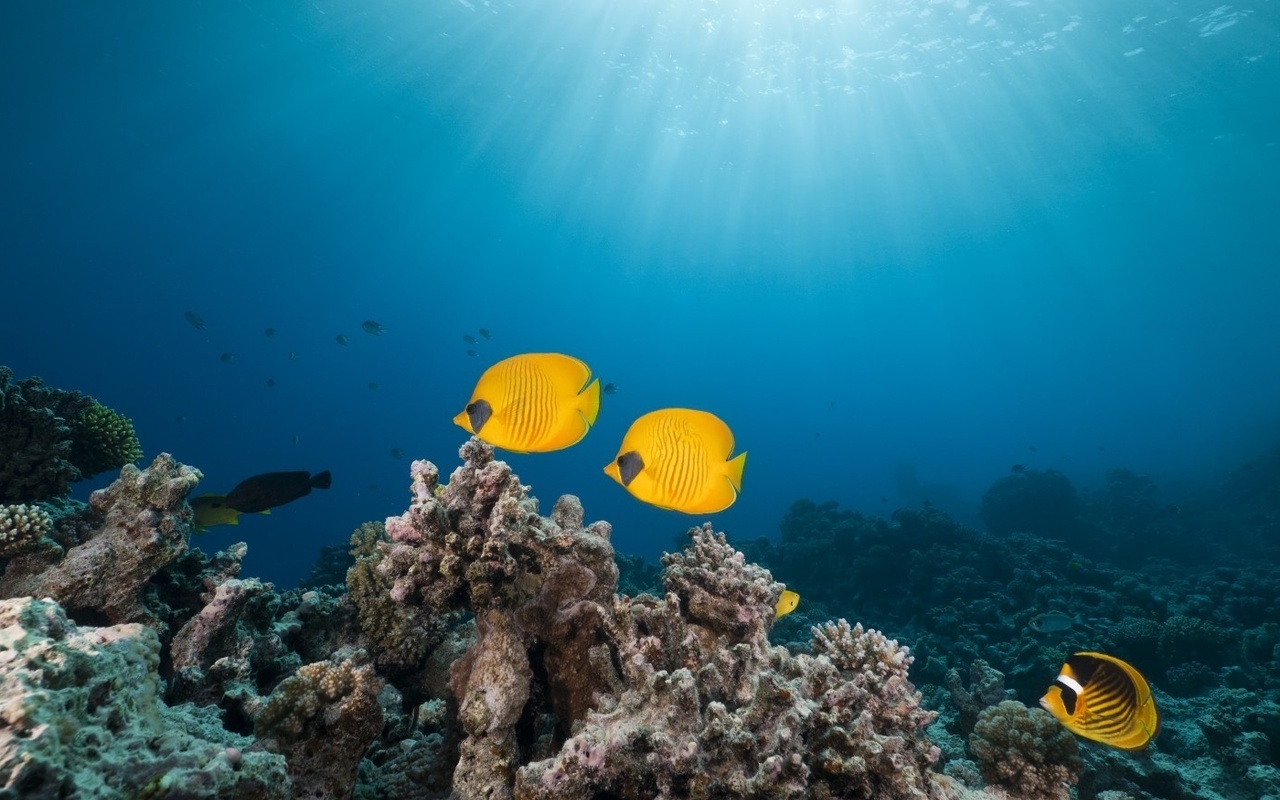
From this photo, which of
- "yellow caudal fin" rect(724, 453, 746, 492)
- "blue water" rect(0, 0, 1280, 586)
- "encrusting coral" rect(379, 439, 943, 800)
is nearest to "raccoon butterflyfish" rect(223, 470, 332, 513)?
"encrusting coral" rect(379, 439, 943, 800)

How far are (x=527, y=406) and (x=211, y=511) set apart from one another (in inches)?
166

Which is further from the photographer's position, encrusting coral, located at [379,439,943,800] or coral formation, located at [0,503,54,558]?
coral formation, located at [0,503,54,558]

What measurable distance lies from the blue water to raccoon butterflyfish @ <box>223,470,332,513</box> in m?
23.4

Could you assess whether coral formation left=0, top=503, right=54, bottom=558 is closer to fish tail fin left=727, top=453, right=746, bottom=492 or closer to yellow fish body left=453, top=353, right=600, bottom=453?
yellow fish body left=453, top=353, right=600, bottom=453

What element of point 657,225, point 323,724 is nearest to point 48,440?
point 323,724

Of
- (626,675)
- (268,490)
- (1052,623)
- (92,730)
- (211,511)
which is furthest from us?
(1052,623)

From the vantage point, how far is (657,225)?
3155 inches

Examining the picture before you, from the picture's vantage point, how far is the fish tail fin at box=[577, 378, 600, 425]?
7.16 ft

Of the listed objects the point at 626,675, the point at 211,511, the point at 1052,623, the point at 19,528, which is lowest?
the point at 626,675

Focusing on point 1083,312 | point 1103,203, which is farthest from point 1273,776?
point 1083,312

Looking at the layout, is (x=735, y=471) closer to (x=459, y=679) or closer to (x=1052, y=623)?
(x=459, y=679)

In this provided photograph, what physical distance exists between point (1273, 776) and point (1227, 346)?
15040 centimetres

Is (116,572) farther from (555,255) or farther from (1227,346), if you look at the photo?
(1227,346)

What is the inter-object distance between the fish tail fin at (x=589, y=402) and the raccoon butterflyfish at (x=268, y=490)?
3.27 metres
